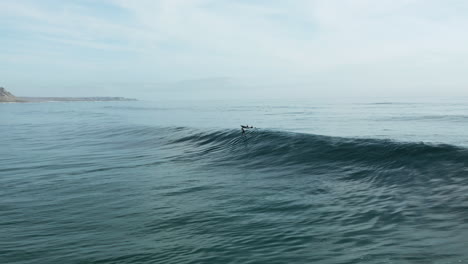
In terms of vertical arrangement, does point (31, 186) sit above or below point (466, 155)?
below

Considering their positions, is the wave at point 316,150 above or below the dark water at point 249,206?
above

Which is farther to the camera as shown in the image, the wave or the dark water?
the wave

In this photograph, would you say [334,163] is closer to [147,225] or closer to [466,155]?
[466,155]

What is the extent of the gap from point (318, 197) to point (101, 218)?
6.77 metres

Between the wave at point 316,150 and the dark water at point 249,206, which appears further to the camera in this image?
the wave at point 316,150

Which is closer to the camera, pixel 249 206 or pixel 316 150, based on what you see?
pixel 249 206

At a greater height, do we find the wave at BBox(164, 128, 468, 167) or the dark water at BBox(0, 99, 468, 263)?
the wave at BBox(164, 128, 468, 167)

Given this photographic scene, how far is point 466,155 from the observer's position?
50.6ft

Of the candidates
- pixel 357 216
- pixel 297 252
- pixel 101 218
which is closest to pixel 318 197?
pixel 357 216

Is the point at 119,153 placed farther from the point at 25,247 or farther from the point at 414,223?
the point at 414,223

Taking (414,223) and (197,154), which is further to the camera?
(197,154)

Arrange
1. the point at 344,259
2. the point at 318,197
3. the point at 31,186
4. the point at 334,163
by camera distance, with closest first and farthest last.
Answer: the point at 344,259
the point at 318,197
the point at 31,186
the point at 334,163

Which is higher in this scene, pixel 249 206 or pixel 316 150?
pixel 316 150

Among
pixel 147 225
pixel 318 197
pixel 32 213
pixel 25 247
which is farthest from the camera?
pixel 318 197
